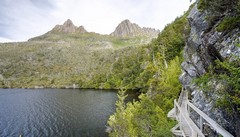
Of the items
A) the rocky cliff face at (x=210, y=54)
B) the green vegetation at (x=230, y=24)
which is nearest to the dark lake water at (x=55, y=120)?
the rocky cliff face at (x=210, y=54)

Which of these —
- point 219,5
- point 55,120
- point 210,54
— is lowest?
point 55,120

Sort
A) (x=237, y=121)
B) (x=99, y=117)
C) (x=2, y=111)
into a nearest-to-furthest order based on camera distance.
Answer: (x=237, y=121)
(x=99, y=117)
(x=2, y=111)

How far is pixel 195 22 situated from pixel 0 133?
53632mm

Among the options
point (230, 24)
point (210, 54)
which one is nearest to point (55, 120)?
point (210, 54)

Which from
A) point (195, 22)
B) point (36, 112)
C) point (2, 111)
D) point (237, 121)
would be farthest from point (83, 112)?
point (237, 121)

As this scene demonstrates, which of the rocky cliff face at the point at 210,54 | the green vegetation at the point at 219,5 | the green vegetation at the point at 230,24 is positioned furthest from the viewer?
the green vegetation at the point at 219,5

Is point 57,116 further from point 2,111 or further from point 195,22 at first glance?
point 195,22

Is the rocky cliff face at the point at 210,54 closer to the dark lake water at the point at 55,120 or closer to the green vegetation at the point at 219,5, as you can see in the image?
the green vegetation at the point at 219,5

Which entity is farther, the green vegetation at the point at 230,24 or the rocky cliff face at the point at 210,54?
the green vegetation at the point at 230,24

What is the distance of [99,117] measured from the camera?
6275 centimetres

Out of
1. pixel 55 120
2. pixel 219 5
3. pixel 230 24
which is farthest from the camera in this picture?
pixel 55 120

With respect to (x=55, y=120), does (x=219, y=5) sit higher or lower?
higher

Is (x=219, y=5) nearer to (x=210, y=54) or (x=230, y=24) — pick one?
(x=230, y=24)

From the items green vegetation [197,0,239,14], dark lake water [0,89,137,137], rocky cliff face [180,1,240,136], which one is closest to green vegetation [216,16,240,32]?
rocky cliff face [180,1,240,136]
